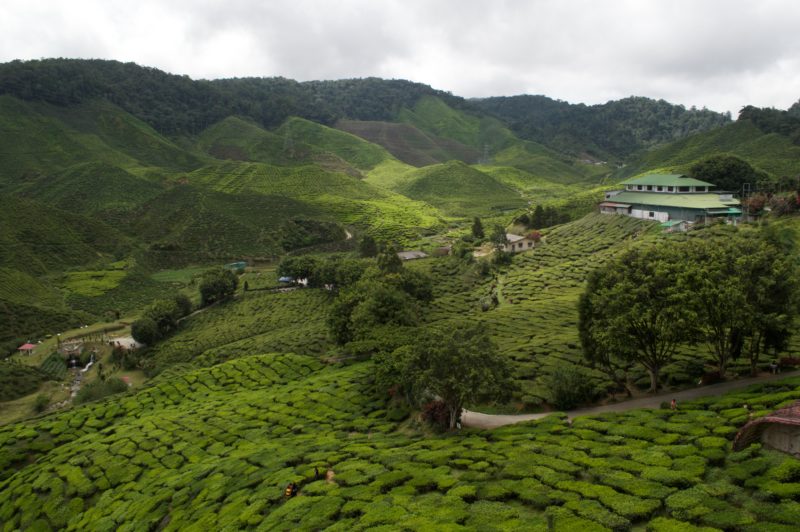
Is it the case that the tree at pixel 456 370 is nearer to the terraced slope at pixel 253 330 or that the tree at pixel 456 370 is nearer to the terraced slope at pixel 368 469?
the terraced slope at pixel 368 469

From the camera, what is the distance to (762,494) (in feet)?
51.0

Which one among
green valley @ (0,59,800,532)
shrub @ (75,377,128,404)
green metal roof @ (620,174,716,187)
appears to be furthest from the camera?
green metal roof @ (620,174,716,187)

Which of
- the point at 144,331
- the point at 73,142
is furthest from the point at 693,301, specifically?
the point at 73,142

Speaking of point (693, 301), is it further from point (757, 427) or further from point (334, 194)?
point (334, 194)

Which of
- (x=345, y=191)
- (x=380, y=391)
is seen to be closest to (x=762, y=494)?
(x=380, y=391)

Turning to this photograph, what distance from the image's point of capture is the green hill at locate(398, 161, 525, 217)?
15800 centimetres

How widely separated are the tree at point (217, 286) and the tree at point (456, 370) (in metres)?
58.8

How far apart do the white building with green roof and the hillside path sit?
39.5 metres

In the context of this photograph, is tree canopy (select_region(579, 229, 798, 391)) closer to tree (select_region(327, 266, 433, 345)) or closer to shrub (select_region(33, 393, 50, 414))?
tree (select_region(327, 266, 433, 345))

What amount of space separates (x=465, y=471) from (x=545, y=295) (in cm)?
3982

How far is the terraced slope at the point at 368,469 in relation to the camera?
16.7m

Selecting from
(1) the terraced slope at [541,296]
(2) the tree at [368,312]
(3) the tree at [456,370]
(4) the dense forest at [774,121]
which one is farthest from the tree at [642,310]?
(4) the dense forest at [774,121]

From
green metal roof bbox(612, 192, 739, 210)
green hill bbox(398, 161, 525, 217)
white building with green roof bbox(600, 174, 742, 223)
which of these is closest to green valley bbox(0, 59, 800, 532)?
white building with green roof bbox(600, 174, 742, 223)

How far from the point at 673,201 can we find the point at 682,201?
1.17 m
